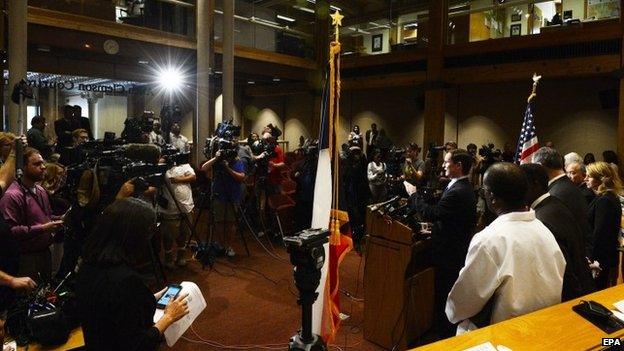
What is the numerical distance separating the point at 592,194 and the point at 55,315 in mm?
3799

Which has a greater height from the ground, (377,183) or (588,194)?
(588,194)

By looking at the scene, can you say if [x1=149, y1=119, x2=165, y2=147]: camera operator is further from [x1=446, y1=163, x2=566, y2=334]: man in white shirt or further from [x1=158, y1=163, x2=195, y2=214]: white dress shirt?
[x1=446, y1=163, x2=566, y2=334]: man in white shirt

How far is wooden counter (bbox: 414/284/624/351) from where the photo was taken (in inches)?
62.7

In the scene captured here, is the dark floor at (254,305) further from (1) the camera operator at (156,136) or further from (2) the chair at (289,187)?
(1) the camera operator at (156,136)

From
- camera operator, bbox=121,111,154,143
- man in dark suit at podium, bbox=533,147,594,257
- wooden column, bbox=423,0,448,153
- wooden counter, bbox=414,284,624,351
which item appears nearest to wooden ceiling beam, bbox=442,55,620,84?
wooden column, bbox=423,0,448,153

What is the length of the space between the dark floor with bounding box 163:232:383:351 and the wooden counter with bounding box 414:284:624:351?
1.66m

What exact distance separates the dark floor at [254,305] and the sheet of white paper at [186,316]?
1.25 m

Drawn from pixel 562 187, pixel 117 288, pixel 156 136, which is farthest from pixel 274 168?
pixel 117 288

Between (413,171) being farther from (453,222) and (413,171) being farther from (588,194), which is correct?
(453,222)

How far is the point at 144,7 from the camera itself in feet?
27.0

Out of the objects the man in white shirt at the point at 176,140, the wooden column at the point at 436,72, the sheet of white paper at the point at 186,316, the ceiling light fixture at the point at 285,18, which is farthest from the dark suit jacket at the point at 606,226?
the ceiling light fixture at the point at 285,18

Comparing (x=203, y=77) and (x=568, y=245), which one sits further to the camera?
(x=203, y=77)

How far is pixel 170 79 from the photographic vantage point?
1009 centimetres

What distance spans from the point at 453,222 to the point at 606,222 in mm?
1198
